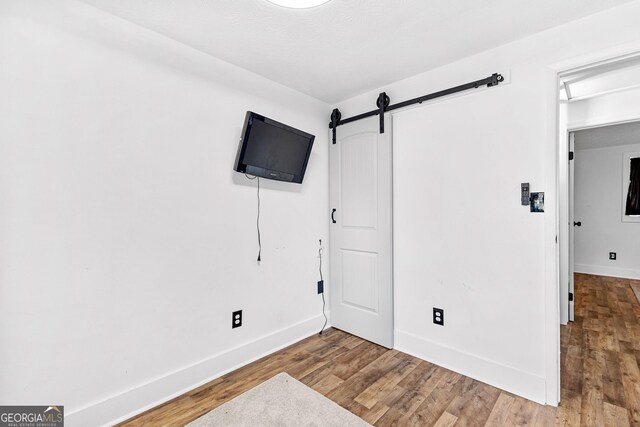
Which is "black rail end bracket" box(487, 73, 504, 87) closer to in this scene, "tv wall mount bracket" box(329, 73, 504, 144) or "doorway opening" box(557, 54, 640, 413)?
"tv wall mount bracket" box(329, 73, 504, 144)

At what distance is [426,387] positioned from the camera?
1948 mm

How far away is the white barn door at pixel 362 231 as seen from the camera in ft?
8.27

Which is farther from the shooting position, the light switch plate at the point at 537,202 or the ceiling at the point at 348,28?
the light switch plate at the point at 537,202

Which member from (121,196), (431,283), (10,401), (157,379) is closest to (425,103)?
(431,283)

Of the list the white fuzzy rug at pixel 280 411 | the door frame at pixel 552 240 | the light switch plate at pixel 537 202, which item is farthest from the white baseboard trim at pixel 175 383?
the light switch plate at pixel 537 202

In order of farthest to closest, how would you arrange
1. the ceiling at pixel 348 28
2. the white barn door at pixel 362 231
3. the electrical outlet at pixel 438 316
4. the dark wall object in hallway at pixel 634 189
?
the dark wall object in hallway at pixel 634 189 < the white barn door at pixel 362 231 < the electrical outlet at pixel 438 316 < the ceiling at pixel 348 28

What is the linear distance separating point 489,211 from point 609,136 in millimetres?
4041

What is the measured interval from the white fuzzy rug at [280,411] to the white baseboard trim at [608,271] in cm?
582

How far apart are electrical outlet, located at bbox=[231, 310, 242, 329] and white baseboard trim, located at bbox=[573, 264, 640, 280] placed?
20.2ft

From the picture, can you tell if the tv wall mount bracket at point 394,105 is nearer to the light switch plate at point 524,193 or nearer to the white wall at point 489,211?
the white wall at point 489,211

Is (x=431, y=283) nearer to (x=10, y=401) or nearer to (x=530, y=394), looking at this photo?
(x=530, y=394)

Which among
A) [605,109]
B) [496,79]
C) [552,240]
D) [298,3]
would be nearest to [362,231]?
[552,240]

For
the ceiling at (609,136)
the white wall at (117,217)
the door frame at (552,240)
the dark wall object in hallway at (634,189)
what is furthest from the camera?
the dark wall object in hallway at (634,189)

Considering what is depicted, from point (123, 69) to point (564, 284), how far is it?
4082 mm
